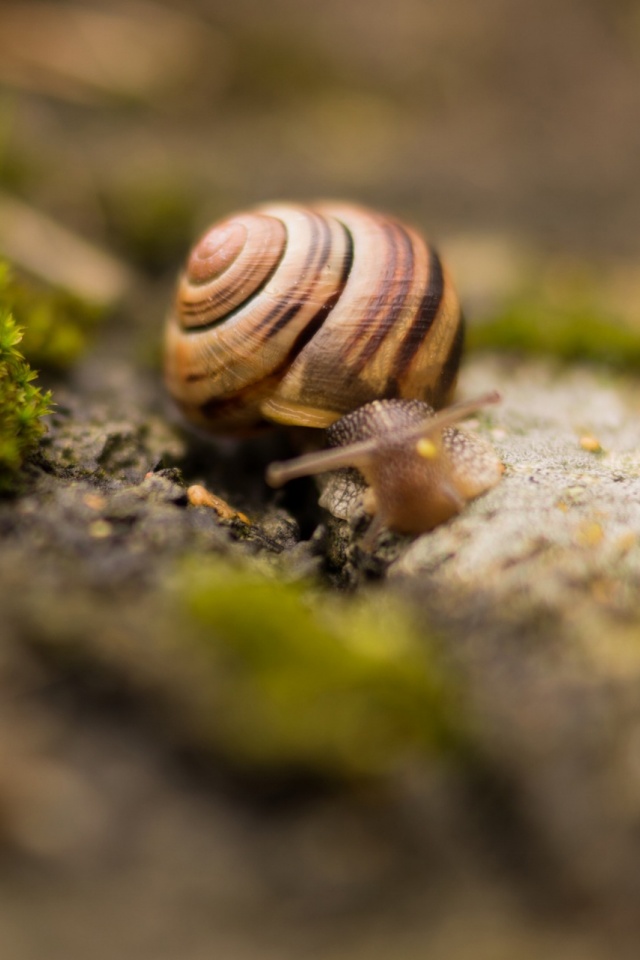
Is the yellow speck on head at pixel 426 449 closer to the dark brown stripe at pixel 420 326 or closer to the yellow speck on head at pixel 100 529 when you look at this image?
the dark brown stripe at pixel 420 326

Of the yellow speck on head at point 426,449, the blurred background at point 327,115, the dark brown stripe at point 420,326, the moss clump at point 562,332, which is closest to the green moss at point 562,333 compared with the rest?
the moss clump at point 562,332

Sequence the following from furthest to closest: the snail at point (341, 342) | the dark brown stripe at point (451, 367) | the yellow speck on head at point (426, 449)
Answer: the dark brown stripe at point (451, 367), the snail at point (341, 342), the yellow speck on head at point (426, 449)

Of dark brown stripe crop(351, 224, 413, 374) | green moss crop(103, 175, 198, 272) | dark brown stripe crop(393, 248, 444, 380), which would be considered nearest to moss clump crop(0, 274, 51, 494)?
dark brown stripe crop(351, 224, 413, 374)

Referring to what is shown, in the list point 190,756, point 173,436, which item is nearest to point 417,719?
point 190,756

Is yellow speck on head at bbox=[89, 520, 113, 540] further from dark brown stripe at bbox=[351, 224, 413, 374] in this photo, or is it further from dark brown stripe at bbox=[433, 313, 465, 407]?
dark brown stripe at bbox=[433, 313, 465, 407]

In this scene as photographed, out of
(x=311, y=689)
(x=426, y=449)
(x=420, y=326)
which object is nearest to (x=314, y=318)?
(x=420, y=326)

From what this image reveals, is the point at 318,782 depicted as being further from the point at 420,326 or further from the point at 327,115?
the point at 327,115

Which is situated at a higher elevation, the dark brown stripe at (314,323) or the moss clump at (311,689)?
the dark brown stripe at (314,323)

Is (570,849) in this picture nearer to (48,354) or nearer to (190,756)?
(190,756)
